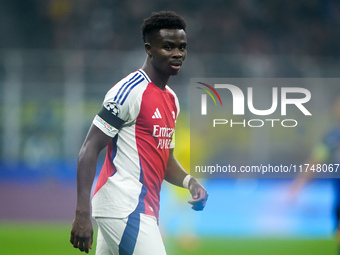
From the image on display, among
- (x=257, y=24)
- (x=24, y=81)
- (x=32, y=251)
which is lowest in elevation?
(x=32, y=251)

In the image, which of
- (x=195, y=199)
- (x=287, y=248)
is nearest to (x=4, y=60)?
(x=287, y=248)

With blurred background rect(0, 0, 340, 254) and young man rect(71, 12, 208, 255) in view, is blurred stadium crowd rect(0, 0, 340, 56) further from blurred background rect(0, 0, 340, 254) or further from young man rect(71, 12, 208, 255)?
young man rect(71, 12, 208, 255)

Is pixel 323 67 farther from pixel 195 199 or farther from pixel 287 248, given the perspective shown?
pixel 195 199

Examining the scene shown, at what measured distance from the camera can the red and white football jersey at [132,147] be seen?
11.5ft

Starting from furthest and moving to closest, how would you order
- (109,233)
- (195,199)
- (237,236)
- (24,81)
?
(24,81), (237,236), (195,199), (109,233)

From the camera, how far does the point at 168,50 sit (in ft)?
12.2

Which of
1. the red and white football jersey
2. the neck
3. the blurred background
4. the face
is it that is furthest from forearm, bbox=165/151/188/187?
the blurred background

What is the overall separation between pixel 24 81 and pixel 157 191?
31.3ft

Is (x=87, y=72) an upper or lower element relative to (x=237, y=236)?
upper

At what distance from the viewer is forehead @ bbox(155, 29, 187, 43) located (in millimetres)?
3725

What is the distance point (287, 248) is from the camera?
8.91 m

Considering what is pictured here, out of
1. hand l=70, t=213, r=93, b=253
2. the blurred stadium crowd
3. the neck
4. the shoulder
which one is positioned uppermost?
the blurred stadium crowd

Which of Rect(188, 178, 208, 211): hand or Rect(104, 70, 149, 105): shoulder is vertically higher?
Rect(104, 70, 149, 105): shoulder

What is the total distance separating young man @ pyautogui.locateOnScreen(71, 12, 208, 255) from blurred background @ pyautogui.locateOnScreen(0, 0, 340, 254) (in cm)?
486
